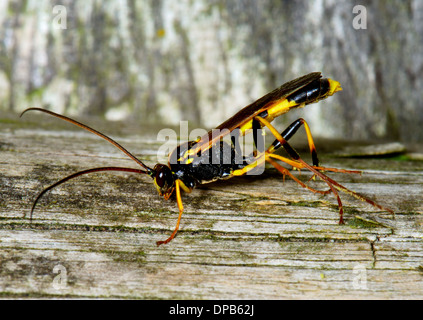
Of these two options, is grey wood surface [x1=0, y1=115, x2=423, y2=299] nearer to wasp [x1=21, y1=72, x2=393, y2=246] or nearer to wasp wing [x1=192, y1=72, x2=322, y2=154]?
wasp [x1=21, y1=72, x2=393, y2=246]

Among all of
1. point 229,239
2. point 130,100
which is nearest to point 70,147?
point 130,100

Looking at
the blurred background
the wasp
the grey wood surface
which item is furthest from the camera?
the blurred background

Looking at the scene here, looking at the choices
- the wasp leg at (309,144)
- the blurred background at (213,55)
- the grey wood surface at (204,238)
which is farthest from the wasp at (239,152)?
the blurred background at (213,55)

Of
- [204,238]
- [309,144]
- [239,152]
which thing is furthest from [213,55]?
[204,238]

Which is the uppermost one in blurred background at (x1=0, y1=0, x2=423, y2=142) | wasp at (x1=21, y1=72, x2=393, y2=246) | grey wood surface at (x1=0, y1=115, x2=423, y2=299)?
blurred background at (x1=0, y1=0, x2=423, y2=142)

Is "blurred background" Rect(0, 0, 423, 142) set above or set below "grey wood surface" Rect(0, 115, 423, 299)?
above

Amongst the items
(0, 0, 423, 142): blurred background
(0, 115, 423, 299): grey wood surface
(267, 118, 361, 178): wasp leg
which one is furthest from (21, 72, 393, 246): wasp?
(0, 0, 423, 142): blurred background

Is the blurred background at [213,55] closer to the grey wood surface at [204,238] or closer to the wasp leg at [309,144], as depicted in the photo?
the wasp leg at [309,144]
